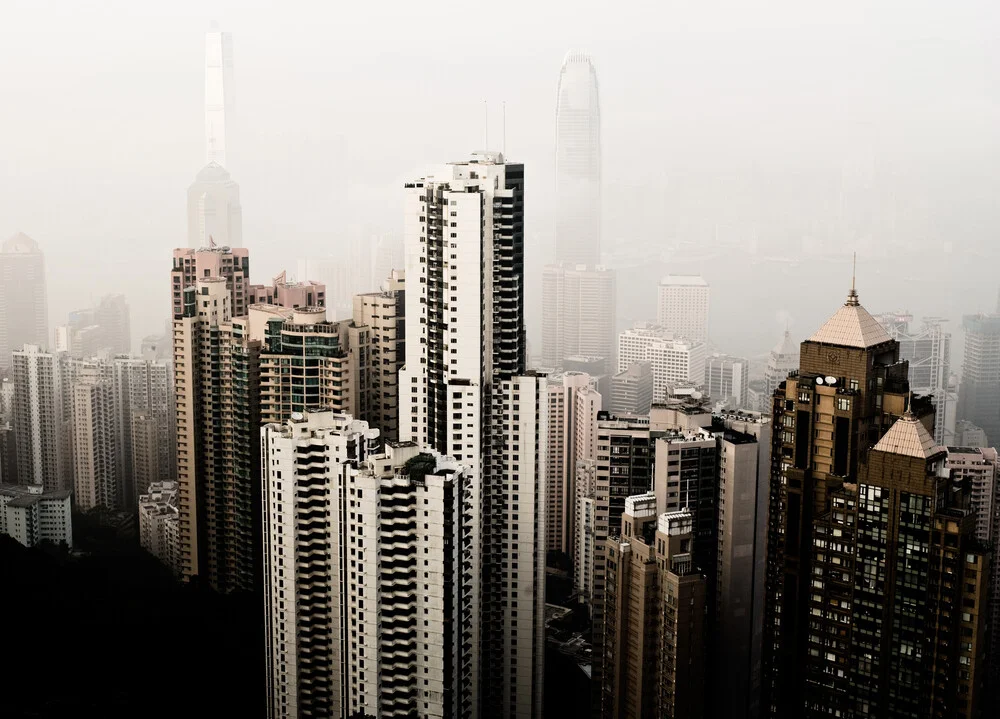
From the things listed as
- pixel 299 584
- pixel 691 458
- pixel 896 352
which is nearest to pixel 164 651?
pixel 299 584

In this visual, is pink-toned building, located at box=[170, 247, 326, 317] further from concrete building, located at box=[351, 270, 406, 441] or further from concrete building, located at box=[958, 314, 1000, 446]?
concrete building, located at box=[958, 314, 1000, 446]

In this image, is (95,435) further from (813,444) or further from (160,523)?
(813,444)

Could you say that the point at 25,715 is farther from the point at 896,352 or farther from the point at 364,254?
the point at 896,352

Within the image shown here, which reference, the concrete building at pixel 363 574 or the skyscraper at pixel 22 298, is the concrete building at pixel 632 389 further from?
the skyscraper at pixel 22 298

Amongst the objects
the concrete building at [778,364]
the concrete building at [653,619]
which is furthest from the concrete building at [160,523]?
the concrete building at [778,364]

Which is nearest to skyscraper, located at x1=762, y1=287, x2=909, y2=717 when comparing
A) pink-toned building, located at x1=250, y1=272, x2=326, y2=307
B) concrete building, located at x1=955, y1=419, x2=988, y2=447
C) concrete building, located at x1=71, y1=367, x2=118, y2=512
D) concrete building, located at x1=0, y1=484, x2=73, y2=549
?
concrete building, located at x1=955, y1=419, x2=988, y2=447
